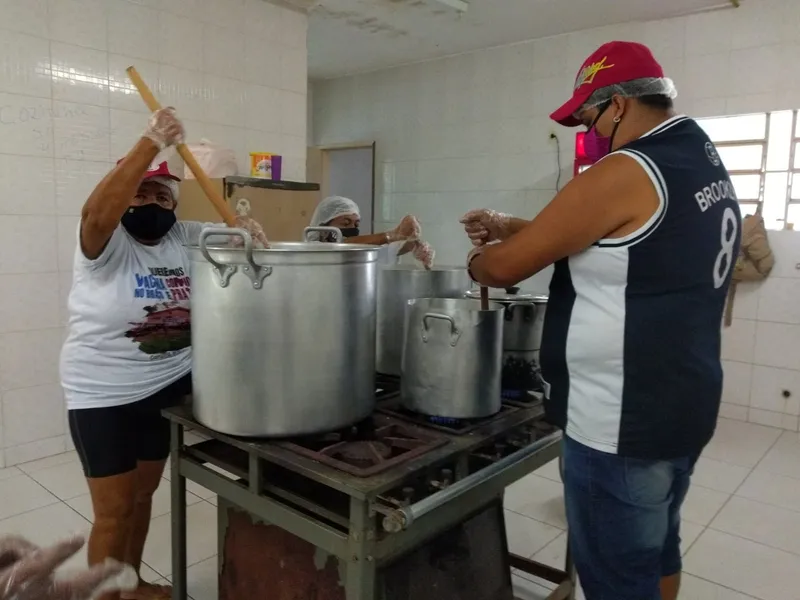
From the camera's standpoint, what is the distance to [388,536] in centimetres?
108

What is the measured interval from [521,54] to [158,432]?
3562mm

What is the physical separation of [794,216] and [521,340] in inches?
110

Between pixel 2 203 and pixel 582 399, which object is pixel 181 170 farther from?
pixel 582 399

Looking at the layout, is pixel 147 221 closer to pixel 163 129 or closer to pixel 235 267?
pixel 163 129

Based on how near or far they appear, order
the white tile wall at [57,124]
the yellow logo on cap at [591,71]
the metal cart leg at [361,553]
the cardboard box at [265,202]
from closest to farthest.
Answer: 1. the metal cart leg at [361,553]
2. the yellow logo on cap at [591,71]
3. the white tile wall at [57,124]
4. the cardboard box at [265,202]

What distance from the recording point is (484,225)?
142 cm

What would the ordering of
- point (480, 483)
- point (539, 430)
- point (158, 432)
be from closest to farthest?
point (480, 483) → point (539, 430) → point (158, 432)

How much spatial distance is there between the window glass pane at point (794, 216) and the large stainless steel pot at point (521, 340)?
2.68 metres

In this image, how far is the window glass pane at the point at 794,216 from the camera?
11.1ft

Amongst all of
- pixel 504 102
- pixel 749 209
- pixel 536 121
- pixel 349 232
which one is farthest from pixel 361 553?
pixel 504 102

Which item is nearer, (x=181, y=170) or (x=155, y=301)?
(x=155, y=301)

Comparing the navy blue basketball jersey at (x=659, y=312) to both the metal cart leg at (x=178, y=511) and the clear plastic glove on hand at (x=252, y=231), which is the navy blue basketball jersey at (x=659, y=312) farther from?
the metal cart leg at (x=178, y=511)

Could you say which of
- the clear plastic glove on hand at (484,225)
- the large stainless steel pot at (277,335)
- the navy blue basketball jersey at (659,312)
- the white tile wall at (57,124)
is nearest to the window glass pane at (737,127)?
the clear plastic glove on hand at (484,225)

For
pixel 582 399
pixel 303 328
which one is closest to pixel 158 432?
pixel 303 328
